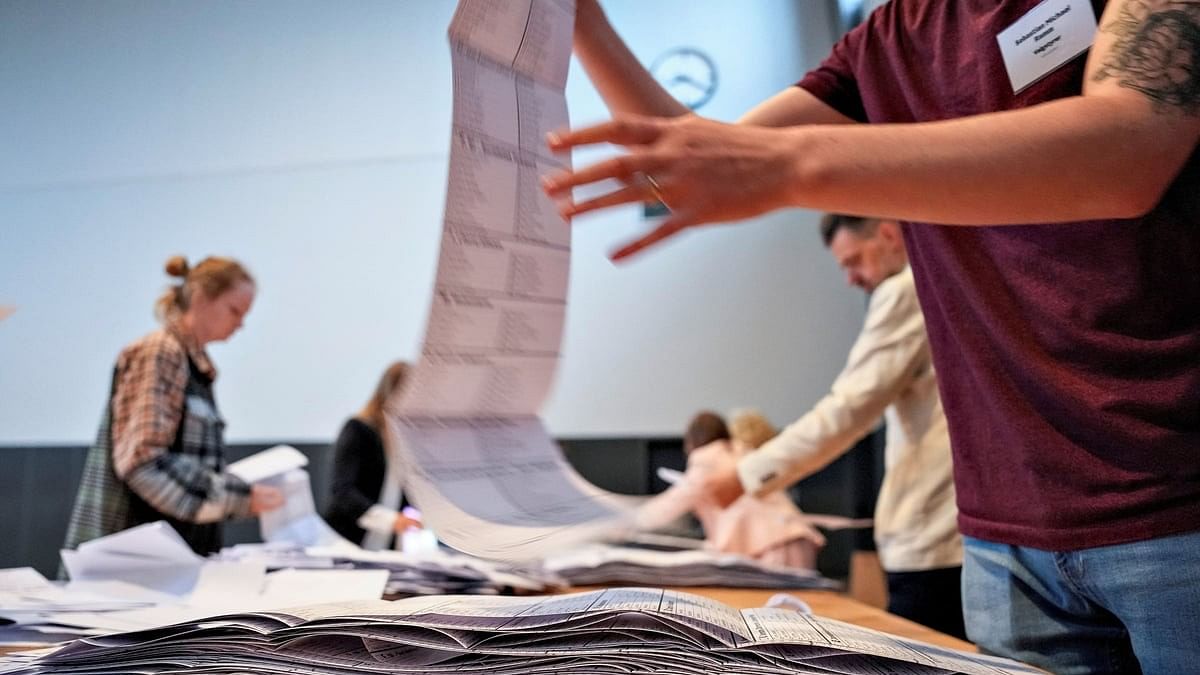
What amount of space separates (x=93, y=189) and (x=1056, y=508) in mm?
5264

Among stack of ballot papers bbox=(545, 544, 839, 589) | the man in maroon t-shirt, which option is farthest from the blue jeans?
stack of ballot papers bbox=(545, 544, 839, 589)

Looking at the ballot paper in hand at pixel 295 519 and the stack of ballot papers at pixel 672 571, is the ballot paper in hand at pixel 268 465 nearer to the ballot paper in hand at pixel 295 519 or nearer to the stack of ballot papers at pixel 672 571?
the ballot paper in hand at pixel 295 519

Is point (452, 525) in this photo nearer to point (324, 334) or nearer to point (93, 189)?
point (324, 334)

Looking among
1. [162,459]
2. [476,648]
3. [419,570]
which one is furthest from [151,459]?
[476,648]

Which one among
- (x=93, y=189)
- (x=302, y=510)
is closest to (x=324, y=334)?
(x=93, y=189)

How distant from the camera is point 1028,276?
0.61 m

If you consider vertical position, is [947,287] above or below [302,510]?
above

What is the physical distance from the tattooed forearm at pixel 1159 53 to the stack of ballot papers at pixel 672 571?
88 centimetres

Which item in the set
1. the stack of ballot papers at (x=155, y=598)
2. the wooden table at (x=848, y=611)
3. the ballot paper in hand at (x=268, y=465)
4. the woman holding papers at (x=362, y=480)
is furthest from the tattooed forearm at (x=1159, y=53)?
the woman holding papers at (x=362, y=480)

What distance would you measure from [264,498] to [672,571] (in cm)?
92

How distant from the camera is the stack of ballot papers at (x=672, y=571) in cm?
118

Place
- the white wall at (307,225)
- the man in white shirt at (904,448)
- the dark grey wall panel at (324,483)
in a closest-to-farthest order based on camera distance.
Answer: the man in white shirt at (904,448)
the dark grey wall panel at (324,483)
the white wall at (307,225)

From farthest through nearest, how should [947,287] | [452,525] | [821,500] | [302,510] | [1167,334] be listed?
[821,500] → [302,510] → [947,287] → [1167,334] → [452,525]

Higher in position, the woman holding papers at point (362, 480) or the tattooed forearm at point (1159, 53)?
the tattooed forearm at point (1159, 53)
